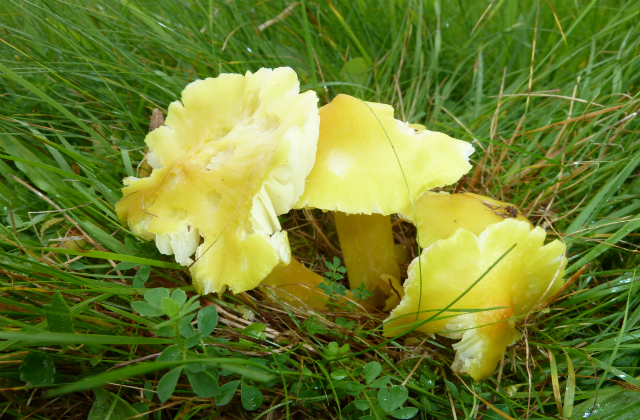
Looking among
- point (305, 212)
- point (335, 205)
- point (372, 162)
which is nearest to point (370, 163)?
Answer: point (372, 162)

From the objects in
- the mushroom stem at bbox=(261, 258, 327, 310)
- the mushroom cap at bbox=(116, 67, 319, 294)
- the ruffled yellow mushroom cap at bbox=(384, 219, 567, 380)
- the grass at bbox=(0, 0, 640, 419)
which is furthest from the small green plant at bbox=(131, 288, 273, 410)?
the ruffled yellow mushroom cap at bbox=(384, 219, 567, 380)

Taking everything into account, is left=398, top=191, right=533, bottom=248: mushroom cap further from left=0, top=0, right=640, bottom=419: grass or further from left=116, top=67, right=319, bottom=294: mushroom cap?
left=116, top=67, right=319, bottom=294: mushroom cap

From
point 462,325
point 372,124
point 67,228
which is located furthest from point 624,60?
point 67,228

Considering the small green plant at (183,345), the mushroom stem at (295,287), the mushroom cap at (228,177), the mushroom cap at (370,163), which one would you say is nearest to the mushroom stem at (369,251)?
the mushroom stem at (295,287)

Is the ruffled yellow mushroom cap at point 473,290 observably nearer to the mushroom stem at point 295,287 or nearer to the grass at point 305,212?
the grass at point 305,212

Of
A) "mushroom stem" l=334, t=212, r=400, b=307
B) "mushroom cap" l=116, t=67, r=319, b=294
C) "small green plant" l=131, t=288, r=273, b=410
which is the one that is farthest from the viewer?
"mushroom stem" l=334, t=212, r=400, b=307

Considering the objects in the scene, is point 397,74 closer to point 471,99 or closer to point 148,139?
point 471,99
